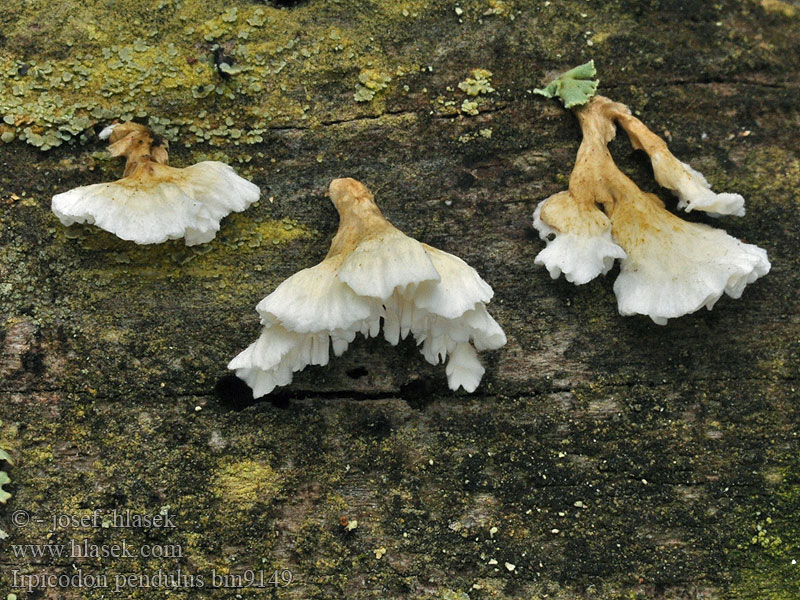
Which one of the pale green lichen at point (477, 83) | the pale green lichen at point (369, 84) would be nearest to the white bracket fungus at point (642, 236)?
the pale green lichen at point (477, 83)

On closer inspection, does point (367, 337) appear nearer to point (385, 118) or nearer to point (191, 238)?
point (191, 238)

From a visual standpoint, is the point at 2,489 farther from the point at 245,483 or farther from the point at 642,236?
the point at 642,236

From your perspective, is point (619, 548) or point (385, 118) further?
point (385, 118)

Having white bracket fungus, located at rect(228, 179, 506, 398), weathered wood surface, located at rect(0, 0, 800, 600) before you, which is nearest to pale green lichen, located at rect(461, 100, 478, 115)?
weathered wood surface, located at rect(0, 0, 800, 600)

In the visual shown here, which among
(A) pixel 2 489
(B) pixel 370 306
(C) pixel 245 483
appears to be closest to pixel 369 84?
(B) pixel 370 306

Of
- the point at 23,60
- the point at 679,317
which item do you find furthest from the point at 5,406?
the point at 679,317

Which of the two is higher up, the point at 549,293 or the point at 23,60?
the point at 23,60

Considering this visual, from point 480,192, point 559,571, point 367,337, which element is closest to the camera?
point 559,571

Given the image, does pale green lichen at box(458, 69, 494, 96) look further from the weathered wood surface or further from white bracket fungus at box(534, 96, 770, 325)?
white bracket fungus at box(534, 96, 770, 325)
